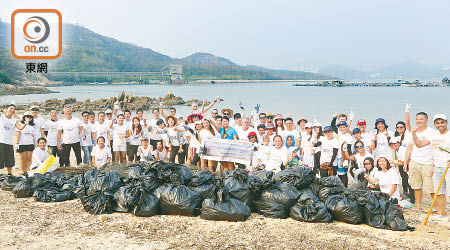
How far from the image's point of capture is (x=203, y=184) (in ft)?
19.5

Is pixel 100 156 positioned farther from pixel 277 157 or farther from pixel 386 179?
pixel 386 179

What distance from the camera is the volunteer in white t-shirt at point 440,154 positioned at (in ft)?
19.4

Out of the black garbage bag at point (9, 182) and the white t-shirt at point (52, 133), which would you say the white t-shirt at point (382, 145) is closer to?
the black garbage bag at point (9, 182)

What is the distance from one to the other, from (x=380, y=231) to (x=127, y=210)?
361 cm

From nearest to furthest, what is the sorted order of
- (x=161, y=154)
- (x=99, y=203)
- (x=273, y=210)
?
(x=273, y=210) < (x=99, y=203) < (x=161, y=154)

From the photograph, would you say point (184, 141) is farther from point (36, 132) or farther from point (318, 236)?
point (318, 236)

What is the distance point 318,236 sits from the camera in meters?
5.02

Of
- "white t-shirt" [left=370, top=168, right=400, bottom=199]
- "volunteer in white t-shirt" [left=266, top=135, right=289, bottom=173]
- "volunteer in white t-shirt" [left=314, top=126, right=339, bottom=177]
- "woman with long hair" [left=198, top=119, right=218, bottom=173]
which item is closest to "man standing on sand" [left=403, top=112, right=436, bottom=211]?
"white t-shirt" [left=370, top=168, right=400, bottom=199]

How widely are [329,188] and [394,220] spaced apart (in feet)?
3.21

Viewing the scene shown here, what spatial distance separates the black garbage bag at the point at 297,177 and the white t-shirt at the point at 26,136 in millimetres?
5621

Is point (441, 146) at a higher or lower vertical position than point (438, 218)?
higher

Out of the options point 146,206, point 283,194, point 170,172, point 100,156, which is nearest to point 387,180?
point 283,194

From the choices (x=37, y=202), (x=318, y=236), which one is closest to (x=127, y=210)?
(x=37, y=202)

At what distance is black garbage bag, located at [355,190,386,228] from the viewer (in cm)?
541
